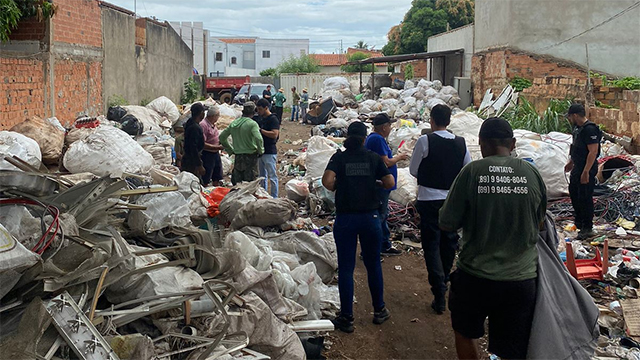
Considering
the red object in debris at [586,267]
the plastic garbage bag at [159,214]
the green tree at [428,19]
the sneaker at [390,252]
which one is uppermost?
the green tree at [428,19]

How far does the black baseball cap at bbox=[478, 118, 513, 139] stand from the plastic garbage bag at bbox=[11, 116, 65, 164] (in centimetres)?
670

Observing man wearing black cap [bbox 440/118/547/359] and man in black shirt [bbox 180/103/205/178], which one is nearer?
man wearing black cap [bbox 440/118/547/359]

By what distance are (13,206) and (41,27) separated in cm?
912

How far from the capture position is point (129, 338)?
9.88 ft

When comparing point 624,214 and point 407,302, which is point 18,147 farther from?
point 624,214

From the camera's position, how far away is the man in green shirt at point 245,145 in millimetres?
7496

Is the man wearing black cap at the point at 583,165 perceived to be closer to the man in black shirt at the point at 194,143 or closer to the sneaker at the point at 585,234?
the sneaker at the point at 585,234

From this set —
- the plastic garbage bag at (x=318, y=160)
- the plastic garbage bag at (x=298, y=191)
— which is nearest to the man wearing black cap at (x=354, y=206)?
the plastic garbage bag at (x=298, y=191)

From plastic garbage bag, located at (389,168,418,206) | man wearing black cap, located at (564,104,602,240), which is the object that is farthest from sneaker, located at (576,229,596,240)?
plastic garbage bag, located at (389,168,418,206)

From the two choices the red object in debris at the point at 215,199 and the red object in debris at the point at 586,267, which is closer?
the red object in debris at the point at 586,267

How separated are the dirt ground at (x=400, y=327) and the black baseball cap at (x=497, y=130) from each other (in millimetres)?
1795

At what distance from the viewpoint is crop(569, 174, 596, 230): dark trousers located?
6.81 meters

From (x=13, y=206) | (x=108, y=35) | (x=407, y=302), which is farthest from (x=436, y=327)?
(x=108, y=35)

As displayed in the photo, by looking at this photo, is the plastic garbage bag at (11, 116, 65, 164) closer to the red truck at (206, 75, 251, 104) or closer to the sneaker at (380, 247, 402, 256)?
the sneaker at (380, 247, 402, 256)
